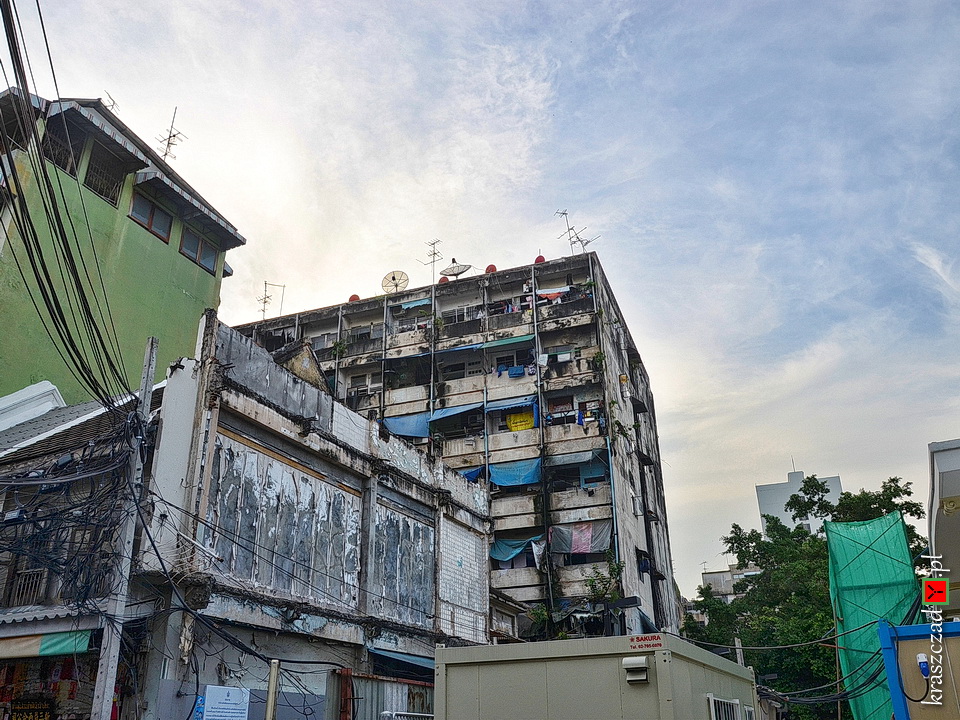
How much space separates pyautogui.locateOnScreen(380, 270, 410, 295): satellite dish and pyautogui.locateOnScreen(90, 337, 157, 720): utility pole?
87.1 feet

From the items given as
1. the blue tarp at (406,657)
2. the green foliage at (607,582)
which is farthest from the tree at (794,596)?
the blue tarp at (406,657)

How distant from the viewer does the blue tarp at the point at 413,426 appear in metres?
33.3

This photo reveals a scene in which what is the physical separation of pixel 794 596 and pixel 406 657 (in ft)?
70.0

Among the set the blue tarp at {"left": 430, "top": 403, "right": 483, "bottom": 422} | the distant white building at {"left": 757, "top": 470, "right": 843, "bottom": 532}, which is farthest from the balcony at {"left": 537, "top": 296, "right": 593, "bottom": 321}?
the distant white building at {"left": 757, "top": 470, "right": 843, "bottom": 532}

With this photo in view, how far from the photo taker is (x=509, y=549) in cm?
3020

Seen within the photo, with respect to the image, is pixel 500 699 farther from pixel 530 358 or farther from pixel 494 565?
pixel 530 358

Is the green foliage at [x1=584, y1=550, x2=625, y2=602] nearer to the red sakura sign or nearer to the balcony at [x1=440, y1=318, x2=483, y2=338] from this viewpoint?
the balcony at [x1=440, y1=318, x2=483, y2=338]

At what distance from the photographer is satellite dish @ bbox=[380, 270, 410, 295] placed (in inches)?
1475

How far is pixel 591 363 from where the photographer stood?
106 ft

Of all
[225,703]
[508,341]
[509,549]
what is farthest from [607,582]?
[225,703]

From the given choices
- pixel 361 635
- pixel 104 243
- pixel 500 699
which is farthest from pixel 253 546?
pixel 104 243

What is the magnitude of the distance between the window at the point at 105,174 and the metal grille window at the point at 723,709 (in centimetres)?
1848

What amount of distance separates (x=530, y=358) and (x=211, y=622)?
75.4 feet

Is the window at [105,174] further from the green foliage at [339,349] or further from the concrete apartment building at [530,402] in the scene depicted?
the green foliage at [339,349]
